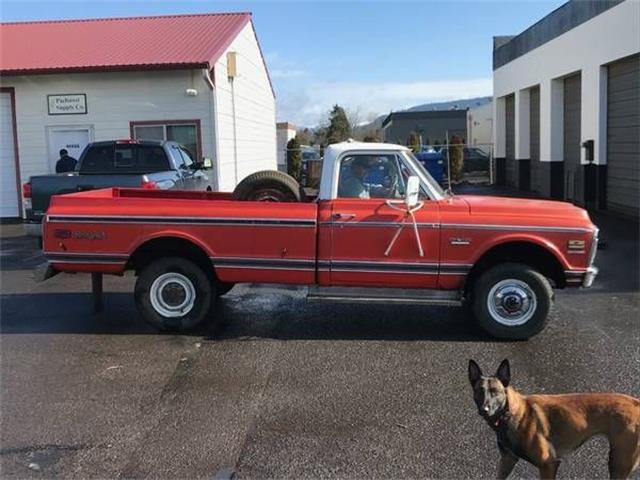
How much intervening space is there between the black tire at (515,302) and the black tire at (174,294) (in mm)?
2677

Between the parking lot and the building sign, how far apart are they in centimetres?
1003

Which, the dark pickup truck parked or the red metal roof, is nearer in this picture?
the dark pickup truck parked

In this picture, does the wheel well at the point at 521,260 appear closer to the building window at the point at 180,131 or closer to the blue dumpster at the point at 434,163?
the building window at the point at 180,131

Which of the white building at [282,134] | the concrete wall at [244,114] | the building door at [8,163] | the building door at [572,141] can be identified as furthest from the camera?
the white building at [282,134]

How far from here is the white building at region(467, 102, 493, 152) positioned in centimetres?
4943

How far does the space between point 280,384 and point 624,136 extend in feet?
42.0

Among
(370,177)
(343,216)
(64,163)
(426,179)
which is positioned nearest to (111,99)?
(64,163)

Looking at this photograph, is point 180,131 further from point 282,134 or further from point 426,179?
point 282,134

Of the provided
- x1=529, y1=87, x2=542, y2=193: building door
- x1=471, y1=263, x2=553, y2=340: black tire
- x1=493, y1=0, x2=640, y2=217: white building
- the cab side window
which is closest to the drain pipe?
x1=493, y1=0, x2=640, y2=217: white building

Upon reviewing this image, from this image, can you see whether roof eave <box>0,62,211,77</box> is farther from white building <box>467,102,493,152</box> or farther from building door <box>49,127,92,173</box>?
white building <box>467,102,493,152</box>

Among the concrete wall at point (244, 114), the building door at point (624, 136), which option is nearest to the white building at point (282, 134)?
the concrete wall at point (244, 114)

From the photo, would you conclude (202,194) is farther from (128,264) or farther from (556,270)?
(556,270)

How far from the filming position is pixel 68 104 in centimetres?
1788

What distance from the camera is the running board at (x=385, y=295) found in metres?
6.95
